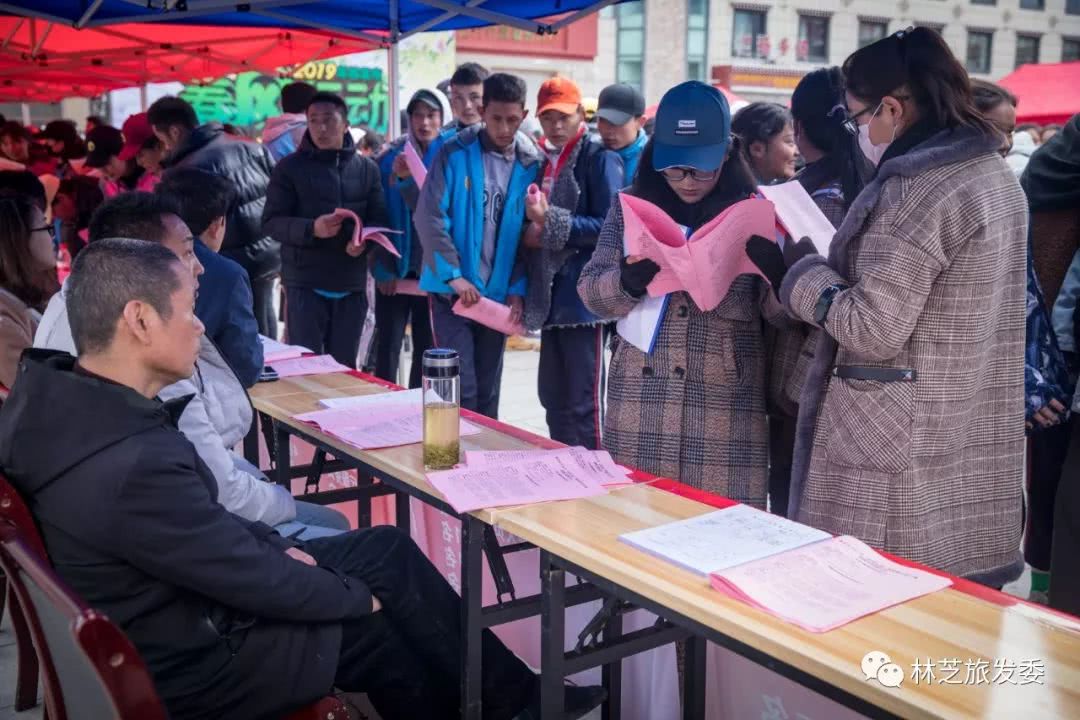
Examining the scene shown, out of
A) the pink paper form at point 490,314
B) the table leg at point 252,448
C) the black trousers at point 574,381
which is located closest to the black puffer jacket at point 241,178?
the pink paper form at point 490,314

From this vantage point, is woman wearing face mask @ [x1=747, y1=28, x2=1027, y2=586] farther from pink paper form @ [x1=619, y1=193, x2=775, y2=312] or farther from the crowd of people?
pink paper form @ [x1=619, y1=193, x2=775, y2=312]

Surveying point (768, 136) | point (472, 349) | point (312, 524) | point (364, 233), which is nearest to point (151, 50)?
point (364, 233)

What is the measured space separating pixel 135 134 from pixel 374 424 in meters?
4.14

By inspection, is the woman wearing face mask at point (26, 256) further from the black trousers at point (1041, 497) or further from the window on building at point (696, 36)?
the window on building at point (696, 36)

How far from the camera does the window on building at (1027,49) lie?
30634 mm

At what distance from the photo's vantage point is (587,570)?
1557mm

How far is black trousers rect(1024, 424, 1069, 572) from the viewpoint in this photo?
321 centimetres

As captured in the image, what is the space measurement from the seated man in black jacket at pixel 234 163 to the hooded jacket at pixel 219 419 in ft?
7.85

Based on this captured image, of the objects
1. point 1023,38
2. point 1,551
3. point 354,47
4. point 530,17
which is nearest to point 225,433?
point 1,551

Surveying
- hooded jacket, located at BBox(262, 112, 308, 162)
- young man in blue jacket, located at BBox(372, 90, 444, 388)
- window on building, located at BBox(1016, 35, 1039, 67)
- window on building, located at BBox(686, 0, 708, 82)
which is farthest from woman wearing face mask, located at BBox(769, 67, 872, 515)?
window on building, located at BBox(1016, 35, 1039, 67)

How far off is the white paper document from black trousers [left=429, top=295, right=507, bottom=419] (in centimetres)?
224

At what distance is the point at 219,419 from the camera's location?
2.39m

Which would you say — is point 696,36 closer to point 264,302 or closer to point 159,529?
→ point 264,302

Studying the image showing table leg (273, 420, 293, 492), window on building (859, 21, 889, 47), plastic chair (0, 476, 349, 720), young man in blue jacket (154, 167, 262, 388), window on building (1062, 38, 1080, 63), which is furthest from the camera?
window on building (1062, 38, 1080, 63)
